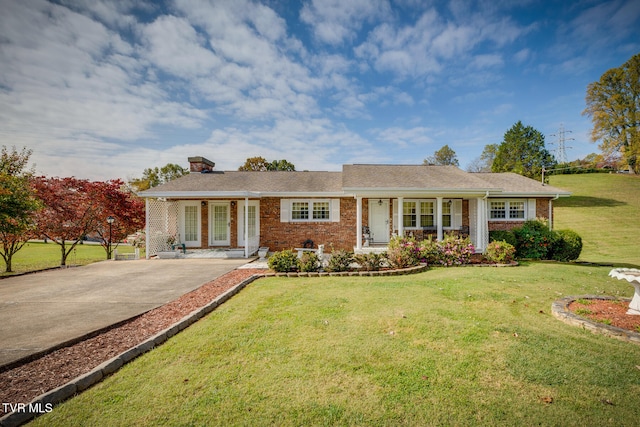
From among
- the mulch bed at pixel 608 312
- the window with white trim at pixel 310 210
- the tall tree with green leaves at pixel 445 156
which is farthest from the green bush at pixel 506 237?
the tall tree with green leaves at pixel 445 156

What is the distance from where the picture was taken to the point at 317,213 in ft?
46.0

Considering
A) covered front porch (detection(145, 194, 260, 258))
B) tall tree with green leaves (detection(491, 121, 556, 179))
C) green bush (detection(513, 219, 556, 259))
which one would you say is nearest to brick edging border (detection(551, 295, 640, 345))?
green bush (detection(513, 219, 556, 259))

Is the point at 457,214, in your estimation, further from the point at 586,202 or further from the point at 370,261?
the point at 586,202

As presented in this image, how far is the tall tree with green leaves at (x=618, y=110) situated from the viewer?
112ft

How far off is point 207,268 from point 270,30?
9.72m

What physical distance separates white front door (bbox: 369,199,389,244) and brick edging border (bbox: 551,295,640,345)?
873cm

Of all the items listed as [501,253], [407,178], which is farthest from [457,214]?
[501,253]

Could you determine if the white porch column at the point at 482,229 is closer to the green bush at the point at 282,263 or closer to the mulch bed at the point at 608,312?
the mulch bed at the point at 608,312

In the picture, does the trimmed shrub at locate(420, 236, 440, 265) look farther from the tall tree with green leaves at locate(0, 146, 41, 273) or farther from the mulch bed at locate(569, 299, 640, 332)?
the tall tree with green leaves at locate(0, 146, 41, 273)

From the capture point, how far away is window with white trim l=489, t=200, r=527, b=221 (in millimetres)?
14898

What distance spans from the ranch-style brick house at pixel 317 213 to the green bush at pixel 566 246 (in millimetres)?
2775

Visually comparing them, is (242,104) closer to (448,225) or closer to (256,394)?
(448,225)

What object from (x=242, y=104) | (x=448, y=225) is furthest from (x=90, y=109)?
(x=448, y=225)

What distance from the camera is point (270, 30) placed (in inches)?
408
